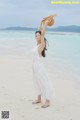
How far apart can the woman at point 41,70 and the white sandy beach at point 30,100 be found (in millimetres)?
253

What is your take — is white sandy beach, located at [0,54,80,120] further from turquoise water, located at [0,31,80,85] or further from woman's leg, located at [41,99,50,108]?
turquoise water, located at [0,31,80,85]

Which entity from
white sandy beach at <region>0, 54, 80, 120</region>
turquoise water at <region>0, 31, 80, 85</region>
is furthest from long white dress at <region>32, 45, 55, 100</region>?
turquoise water at <region>0, 31, 80, 85</region>

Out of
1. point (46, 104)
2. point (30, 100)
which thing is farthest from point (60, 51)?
point (46, 104)

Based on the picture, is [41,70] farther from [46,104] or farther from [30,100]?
[30,100]

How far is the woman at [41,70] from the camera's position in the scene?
744 cm

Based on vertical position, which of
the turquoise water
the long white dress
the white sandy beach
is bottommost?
the turquoise water

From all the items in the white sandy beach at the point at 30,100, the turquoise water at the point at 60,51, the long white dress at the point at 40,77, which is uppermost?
the long white dress at the point at 40,77

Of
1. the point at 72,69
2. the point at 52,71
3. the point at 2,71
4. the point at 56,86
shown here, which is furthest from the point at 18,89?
the point at 72,69

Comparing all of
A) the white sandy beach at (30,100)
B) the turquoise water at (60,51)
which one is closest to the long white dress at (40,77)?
the white sandy beach at (30,100)

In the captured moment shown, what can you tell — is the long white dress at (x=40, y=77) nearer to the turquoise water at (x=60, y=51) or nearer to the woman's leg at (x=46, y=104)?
the woman's leg at (x=46, y=104)

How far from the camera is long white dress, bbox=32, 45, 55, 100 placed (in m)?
7.45

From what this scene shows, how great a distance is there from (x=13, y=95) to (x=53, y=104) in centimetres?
98

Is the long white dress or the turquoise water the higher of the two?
the long white dress

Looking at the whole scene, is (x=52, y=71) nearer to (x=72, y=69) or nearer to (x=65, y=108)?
(x=72, y=69)
